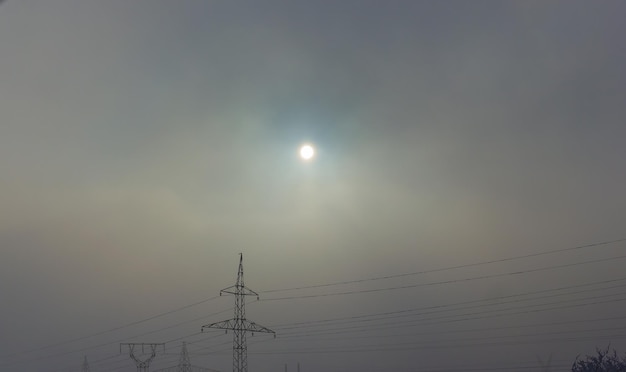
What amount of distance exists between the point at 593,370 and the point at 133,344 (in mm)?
87235

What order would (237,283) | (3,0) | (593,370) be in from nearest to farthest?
(3,0), (237,283), (593,370)

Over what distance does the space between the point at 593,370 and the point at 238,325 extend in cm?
6956

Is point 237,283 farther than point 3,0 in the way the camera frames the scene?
Yes

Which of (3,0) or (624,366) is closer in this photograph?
(3,0)

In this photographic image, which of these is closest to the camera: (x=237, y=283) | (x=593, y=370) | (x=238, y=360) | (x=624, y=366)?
(x=238, y=360)

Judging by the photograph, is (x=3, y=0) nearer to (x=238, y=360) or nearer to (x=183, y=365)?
(x=238, y=360)

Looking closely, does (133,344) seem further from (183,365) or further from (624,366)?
(624,366)

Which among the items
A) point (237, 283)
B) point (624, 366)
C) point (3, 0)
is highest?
point (237, 283)

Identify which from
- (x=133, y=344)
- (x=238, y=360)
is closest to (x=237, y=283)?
(x=238, y=360)

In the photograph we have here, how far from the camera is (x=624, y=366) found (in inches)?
3391

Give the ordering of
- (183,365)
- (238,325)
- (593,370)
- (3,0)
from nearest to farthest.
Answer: (3,0) → (238,325) → (593,370) → (183,365)

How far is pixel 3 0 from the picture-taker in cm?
1711

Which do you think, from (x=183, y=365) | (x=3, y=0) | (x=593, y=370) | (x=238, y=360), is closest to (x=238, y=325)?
(x=238, y=360)

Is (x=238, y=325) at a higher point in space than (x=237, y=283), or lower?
lower
